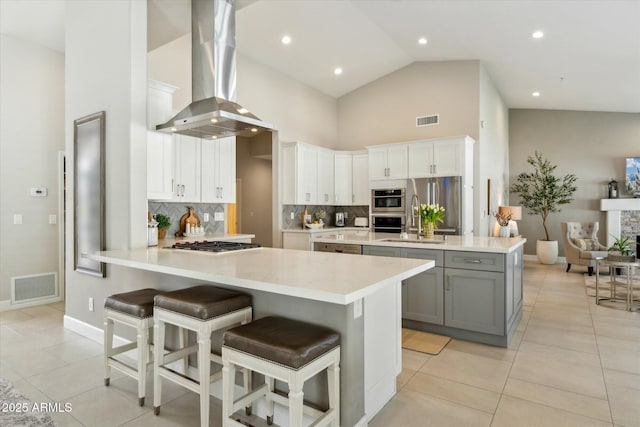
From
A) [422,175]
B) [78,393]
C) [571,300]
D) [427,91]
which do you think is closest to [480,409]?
[78,393]

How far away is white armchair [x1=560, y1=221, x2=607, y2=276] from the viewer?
6.83m

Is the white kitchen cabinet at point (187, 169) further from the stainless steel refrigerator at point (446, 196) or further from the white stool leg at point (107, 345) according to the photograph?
the stainless steel refrigerator at point (446, 196)

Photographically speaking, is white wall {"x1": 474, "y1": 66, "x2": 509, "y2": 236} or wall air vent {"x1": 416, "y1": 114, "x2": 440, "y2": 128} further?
wall air vent {"x1": 416, "y1": 114, "x2": 440, "y2": 128}

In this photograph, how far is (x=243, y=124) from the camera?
3141mm

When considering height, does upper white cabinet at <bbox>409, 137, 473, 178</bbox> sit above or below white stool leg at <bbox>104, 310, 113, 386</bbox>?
above

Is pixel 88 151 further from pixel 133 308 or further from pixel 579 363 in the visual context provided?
pixel 579 363

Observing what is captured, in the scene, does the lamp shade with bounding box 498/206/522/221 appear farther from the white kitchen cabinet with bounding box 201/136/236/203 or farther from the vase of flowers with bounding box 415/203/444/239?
the white kitchen cabinet with bounding box 201/136/236/203

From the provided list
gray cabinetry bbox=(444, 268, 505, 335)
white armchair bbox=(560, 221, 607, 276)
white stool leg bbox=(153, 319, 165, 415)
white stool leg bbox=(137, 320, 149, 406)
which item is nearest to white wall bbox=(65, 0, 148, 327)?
white stool leg bbox=(137, 320, 149, 406)

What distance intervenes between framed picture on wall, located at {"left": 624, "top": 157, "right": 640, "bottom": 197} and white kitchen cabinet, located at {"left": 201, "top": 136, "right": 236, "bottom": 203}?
27.3 feet

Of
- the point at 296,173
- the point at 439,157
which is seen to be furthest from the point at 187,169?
the point at 439,157

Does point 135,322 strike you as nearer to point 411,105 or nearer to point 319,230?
point 319,230

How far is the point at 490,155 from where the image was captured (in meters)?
7.05

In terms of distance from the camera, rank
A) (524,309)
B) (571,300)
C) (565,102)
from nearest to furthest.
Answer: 1. (524,309)
2. (571,300)
3. (565,102)

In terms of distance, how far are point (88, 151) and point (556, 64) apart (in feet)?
21.7
